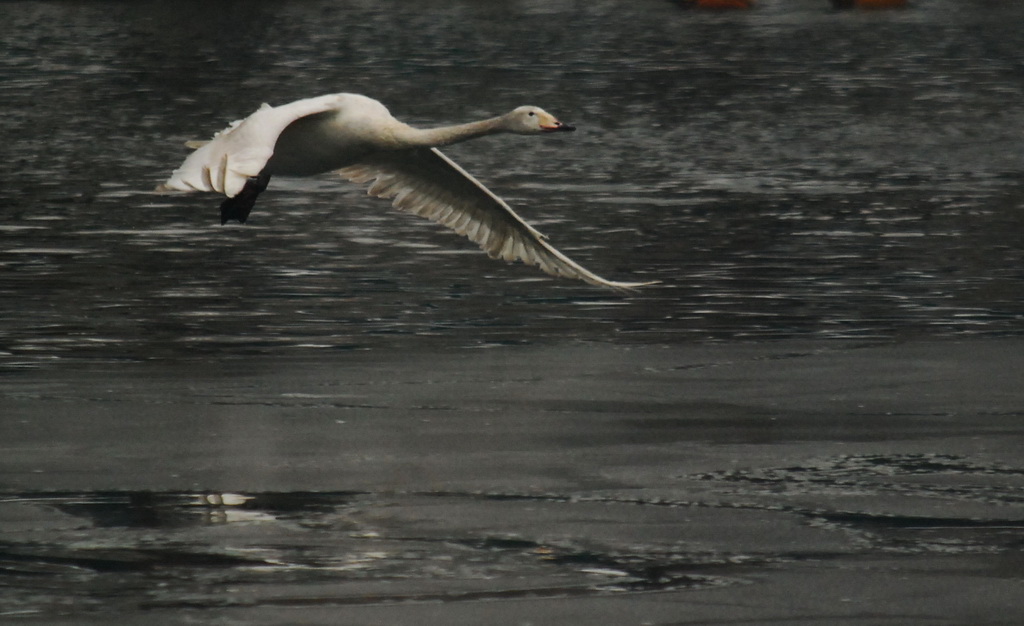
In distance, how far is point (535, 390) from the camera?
474 inches

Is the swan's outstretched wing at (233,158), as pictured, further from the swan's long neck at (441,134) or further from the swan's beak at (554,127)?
the swan's beak at (554,127)

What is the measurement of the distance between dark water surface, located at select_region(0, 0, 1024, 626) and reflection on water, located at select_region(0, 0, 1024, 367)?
72 millimetres

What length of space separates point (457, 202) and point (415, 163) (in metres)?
0.35

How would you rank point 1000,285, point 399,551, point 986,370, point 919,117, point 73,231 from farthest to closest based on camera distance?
point 919,117
point 73,231
point 1000,285
point 986,370
point 399,551

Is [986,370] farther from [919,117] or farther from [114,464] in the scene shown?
[919,117]

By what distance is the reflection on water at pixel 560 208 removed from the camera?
47.0 ft

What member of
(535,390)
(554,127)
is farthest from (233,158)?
(554,127)

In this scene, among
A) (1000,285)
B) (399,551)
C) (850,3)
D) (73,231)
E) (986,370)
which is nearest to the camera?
(399,551)

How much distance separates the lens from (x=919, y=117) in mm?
29703

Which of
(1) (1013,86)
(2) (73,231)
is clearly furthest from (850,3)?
(2) (73,231)

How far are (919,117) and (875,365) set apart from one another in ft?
57.4

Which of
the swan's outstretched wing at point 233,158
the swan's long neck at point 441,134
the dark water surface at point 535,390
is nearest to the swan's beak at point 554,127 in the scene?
the swan's long neck at point 441,134

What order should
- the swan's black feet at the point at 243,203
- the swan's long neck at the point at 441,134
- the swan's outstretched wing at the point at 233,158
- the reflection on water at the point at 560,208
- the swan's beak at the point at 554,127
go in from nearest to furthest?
the swan's outstretched wing at the point at 233,158 → the swan's black feet at the point at 243,203 → the swan's beak at the point at 554,127 → the swan's long neck at the point at 441,134 → the reflection on water at the point at 560,208

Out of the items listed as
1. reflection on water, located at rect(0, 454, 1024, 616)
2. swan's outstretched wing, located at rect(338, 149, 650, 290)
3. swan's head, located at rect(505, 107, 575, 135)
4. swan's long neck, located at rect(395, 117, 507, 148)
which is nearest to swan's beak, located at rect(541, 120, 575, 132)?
swan's head, located at rect(505, 107, 575, 135)
